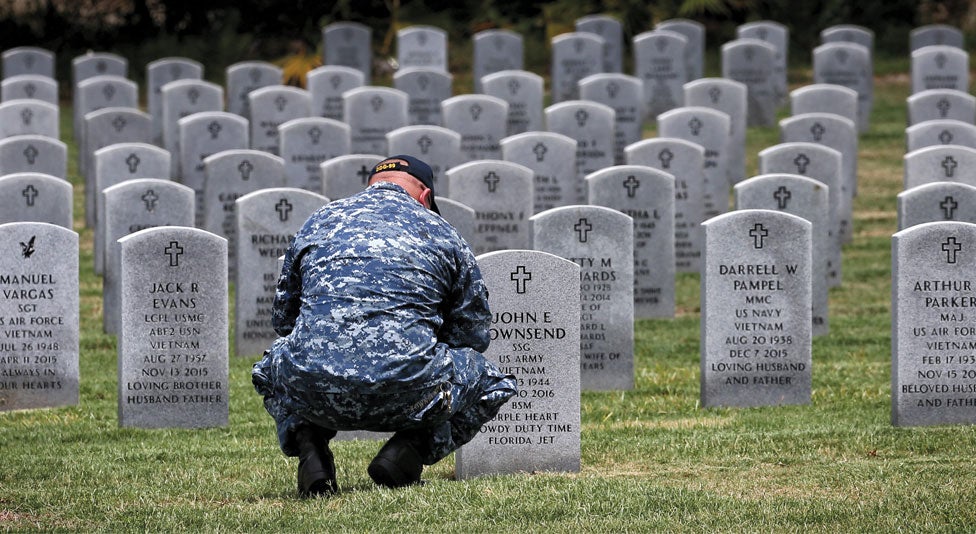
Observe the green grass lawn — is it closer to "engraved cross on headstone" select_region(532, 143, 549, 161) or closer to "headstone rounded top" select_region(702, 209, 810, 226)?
"headstone rounded top" select_region(702, 209, 810, 226)

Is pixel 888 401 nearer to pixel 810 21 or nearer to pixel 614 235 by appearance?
pixel 614 235

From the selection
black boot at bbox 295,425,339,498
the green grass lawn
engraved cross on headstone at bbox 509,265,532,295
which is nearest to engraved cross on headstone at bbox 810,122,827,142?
the green grass lawn

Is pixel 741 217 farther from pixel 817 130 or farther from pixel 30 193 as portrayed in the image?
pixel 817 130

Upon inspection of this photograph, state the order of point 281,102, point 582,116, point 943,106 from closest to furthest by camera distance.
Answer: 1. point 582,116
2. point 943,106
3. point 281,102

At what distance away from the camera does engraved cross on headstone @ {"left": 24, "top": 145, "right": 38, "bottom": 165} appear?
13633 millimetres

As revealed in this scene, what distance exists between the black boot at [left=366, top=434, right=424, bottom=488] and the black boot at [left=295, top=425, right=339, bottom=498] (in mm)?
171

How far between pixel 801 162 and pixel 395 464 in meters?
6.60

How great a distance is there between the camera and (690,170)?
12.9 m

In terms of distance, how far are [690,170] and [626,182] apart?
158 cm

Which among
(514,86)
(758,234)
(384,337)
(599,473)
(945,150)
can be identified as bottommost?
(599,473)

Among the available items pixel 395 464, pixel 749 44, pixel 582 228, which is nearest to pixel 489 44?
pixel 749 44

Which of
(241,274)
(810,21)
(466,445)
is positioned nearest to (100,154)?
(241,274)

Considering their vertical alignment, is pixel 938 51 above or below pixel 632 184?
above

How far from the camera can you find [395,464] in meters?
6.57
